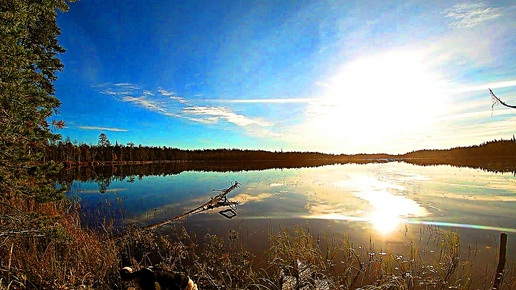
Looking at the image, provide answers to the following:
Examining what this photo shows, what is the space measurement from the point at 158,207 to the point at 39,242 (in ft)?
30.3

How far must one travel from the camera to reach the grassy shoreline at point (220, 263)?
217 inches

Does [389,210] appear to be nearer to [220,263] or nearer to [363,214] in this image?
[363,214]

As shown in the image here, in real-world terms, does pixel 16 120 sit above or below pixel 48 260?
above

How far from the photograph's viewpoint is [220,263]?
22.7 feet

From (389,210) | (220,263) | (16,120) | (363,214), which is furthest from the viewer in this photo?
(389,210)

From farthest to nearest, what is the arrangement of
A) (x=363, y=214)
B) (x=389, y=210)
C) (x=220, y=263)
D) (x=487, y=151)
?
1. (x=487, y=151)
2. (x=389, y=210)
3. (x=363, y=214)
4. (x=220, y=263)

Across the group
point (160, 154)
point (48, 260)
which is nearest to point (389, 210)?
point (48, 260)

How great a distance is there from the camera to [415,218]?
1213 cm

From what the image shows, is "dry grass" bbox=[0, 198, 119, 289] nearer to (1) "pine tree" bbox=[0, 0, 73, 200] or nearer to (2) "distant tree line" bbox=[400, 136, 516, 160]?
(1) "pine tree" bbox=[0, 0, 73, 200]

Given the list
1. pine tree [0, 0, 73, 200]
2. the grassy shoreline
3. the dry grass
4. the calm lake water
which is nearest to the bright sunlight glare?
the calm lake water

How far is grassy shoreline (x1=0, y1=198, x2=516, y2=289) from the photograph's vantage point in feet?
18.1

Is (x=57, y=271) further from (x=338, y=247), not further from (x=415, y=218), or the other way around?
(x=415, y=218)

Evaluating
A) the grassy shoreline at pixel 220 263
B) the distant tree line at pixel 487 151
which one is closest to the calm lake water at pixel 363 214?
the grassy shoreline at pixel 220 263

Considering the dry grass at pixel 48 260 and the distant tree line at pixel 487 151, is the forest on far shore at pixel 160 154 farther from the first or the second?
the dry grass at pixel 48 260
